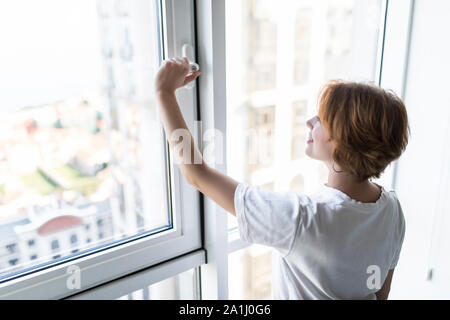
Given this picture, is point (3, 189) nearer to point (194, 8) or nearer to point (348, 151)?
point (194, 8)

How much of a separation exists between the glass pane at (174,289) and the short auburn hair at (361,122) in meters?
0.65

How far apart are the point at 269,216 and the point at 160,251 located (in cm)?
39

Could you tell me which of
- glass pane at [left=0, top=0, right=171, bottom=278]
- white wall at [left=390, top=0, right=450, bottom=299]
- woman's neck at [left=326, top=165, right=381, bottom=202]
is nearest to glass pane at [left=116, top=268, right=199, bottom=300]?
glass pane at [left=0, top=0, right=171, bottom=278]

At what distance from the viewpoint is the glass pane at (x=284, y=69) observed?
1.05 metres

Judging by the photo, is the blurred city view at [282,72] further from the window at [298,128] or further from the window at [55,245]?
the window at [55,245]

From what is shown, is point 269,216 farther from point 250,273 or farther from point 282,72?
point 250,273

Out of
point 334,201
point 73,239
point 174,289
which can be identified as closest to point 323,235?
point 334,201

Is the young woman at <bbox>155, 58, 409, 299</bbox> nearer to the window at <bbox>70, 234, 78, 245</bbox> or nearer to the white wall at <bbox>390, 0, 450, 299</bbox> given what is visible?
the window at <bbox>70, 234, 78, 245</bbox>

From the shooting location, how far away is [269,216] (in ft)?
2.31

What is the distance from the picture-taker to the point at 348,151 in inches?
28.6

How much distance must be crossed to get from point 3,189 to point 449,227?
1245 mm

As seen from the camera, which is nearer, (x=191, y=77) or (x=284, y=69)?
(x=191, y=77)

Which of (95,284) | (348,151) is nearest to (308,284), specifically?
(348,151)

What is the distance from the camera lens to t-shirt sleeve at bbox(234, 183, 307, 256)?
2.28 ft
